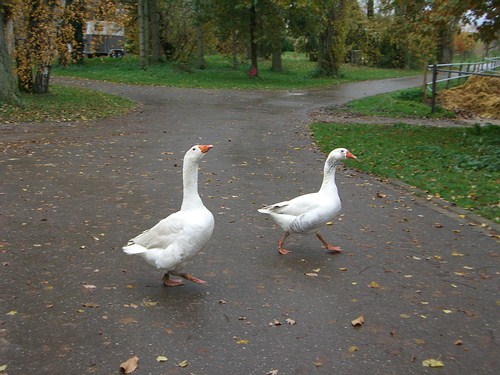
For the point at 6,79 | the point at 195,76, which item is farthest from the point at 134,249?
the point at 195,76

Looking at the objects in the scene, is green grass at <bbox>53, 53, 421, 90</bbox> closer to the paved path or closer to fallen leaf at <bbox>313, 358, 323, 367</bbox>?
the paved path

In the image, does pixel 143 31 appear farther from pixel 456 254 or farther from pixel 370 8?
pixel 456 254

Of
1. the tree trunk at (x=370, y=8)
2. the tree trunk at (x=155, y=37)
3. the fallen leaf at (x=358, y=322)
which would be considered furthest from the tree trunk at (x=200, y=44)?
the fallen leaf at (x=358, y=322)

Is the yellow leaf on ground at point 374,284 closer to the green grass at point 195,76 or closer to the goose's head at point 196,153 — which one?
the goose's head at point 196,153

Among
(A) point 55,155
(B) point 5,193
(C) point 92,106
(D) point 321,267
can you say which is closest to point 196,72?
(C) point 92,106

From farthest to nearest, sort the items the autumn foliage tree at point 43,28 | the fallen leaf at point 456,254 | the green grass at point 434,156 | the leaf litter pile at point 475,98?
the leaf litter pile at point 475,98
the autumn foliage tree at point 43,28
the green grass at point 434,156
the fallen leaf at point 456,254

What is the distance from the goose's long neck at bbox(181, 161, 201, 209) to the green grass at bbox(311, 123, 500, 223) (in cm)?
463

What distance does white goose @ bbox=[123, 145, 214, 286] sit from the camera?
527cm

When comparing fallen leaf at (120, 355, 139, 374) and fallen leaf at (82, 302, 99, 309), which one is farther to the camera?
fallen leaf at (82, 302, 99, 309)

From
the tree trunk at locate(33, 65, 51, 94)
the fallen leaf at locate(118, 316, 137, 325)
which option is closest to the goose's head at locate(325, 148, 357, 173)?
the fallen leaf at locate(118, 316, 137, 325)

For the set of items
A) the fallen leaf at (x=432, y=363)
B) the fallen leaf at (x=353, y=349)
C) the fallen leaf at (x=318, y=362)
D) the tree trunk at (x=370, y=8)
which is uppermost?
the tree trunk at (x=370, y=8)

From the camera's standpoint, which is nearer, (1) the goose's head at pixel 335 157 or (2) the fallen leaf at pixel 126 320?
(2) the fallen leaf at pixel 126 320

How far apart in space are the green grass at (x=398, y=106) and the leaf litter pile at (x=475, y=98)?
91 centimetres

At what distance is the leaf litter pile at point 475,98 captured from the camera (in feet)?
69.6
